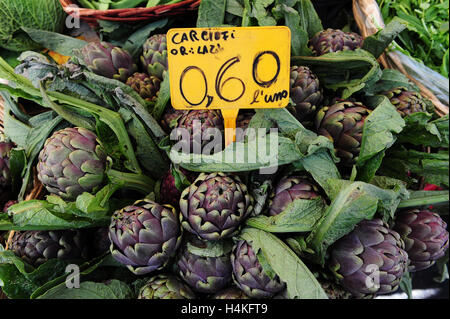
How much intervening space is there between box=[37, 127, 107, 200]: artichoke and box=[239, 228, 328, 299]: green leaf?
307 mm

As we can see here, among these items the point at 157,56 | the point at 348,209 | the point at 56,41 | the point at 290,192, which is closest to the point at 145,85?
the point at 157,56

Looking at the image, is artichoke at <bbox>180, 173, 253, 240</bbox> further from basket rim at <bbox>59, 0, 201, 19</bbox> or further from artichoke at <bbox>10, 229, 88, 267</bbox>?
basket rim at <bbox>59, 0, 201, 19</bbox>

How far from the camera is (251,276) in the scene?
684 mm

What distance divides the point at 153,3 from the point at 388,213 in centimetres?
83

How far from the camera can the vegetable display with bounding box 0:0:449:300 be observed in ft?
2.27

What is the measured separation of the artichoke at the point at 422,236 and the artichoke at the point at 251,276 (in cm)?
29

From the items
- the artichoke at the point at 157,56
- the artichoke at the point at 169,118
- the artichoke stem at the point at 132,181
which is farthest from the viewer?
the artichoke at the point at 157,56

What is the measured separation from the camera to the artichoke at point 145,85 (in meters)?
0.93

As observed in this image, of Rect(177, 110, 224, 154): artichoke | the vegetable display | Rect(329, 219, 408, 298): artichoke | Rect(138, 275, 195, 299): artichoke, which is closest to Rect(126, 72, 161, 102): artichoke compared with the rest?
the vegetable display

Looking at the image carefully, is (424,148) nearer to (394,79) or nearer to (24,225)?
(394,79)

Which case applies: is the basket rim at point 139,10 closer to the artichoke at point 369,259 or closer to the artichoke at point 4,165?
the artichoke at point 4,165

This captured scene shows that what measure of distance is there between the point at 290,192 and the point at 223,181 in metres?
A: 0.13

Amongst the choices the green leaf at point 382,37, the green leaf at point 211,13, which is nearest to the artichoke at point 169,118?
the green leaf at point 211,13

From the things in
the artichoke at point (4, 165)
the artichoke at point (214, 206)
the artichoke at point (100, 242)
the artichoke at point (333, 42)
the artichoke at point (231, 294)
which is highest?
the artichoke at point (333, 42)
